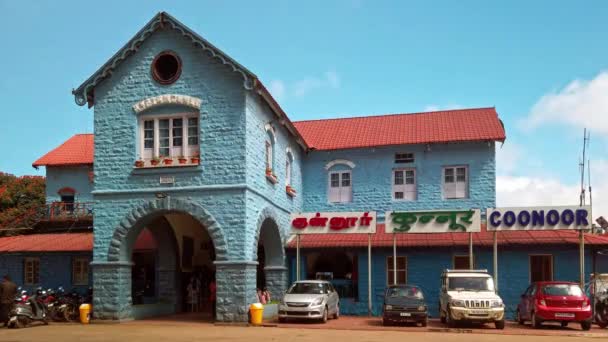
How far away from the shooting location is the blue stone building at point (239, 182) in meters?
21.8

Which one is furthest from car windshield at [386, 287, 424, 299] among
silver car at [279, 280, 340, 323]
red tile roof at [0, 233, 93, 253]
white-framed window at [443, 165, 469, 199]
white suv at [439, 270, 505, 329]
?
red tile roof at [0, 233, 93, 253]

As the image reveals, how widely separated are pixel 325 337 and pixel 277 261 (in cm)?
877

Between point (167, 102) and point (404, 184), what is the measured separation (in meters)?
12.2

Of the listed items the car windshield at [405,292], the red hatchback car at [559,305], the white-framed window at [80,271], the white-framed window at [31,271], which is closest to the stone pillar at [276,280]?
the car windshield at [405,292]

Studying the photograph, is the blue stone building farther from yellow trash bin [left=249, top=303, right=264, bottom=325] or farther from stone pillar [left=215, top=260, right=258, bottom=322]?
yellow trash bin [left=249, top=303, right=264, bottom=325]

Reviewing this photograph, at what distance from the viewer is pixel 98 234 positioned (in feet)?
73.6

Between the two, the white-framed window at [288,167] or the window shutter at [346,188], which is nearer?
the white-framed window at [288,167]

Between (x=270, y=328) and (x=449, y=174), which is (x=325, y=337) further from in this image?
(x=449, y=174)

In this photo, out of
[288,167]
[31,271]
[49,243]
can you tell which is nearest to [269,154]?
[288,167]

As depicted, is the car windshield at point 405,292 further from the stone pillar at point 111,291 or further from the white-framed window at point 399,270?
the stone pillar at point 111,291

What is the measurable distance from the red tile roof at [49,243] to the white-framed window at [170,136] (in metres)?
6.65

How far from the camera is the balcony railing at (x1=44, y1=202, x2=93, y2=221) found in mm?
29906

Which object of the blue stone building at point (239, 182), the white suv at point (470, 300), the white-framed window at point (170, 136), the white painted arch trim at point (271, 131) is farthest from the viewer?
the white painted arch trim at point (271, 131)

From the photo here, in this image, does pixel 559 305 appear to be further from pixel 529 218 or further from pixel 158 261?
pixel 158 261
